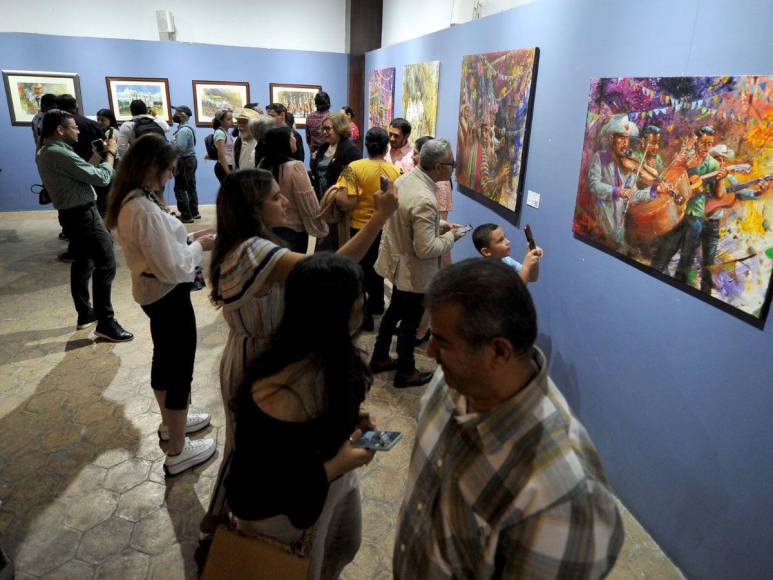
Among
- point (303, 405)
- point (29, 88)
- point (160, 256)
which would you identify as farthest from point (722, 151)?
point (29, 88)

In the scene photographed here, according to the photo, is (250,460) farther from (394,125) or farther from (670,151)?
(394,125)

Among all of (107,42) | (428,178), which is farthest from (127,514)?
(107,42)

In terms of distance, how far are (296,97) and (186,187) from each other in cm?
307

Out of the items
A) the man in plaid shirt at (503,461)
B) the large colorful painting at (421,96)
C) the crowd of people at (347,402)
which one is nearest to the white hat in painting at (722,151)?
the crowd of people at (347,402)

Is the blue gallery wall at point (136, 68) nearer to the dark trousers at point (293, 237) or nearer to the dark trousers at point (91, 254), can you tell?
the dark trousers at point (91, 254)

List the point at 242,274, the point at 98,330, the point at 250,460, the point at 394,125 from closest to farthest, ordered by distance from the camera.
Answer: the point at 250,460, the point at 242,274, the point at 98,330, the point at 394,125

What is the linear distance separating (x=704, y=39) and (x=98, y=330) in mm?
4959

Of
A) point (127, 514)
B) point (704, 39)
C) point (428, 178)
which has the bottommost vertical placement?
point (127, 514)

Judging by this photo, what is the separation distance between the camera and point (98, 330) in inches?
188

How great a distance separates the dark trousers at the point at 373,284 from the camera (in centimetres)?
493

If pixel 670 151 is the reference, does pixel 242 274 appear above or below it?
below

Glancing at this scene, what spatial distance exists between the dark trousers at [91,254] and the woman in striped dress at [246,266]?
2.81 meters

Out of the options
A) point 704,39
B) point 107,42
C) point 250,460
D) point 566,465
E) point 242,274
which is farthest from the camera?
point 107,42

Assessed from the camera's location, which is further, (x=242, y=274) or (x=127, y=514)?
(x=127, y=514)
